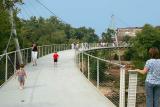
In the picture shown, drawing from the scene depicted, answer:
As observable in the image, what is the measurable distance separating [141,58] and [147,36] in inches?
393

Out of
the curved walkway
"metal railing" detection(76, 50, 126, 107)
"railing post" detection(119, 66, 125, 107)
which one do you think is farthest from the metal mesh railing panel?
"railing post" detection(119, 66, 125, 107)

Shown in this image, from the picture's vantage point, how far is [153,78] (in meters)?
10.4

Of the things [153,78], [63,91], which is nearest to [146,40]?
[63,91]

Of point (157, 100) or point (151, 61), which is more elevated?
point (151, 61)

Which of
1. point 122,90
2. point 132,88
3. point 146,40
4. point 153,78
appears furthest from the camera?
point 146,40

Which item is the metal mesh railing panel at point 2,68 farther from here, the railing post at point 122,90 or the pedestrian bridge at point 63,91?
the railing post at point 122,90

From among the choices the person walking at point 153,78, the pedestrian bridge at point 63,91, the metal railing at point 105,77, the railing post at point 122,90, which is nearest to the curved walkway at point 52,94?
the pedestrian bridge at point 63,91

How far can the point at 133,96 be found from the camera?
11.4 metres

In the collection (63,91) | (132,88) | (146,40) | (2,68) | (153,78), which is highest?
(153,78)

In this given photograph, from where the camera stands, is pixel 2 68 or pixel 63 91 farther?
pixel 2 68

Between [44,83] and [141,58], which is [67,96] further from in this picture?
[141,58]

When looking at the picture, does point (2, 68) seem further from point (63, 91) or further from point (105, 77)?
point (105, 77)

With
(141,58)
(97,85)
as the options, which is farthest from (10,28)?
(141,58)

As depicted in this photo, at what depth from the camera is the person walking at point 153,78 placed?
10336mm
